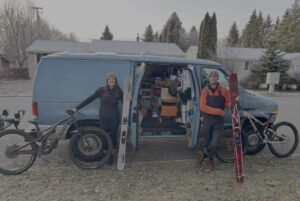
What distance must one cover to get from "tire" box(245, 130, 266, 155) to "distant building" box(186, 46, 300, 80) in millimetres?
20957

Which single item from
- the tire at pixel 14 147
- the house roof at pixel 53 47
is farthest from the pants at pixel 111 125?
the house roof at pixel 53 47

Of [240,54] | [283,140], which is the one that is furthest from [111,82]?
[240,54]

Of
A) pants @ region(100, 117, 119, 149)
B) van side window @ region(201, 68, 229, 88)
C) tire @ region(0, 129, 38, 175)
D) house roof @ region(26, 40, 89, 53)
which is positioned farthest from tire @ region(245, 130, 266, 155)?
house roof @ region(26, 40, 89, 53)

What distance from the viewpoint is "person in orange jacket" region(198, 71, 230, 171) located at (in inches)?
182

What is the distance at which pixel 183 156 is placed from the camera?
5562mm

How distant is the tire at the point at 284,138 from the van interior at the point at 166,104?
6.50 ft

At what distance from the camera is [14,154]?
14.9ft

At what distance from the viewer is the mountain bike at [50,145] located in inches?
178

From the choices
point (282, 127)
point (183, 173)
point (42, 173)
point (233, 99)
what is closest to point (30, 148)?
point (42, 173)

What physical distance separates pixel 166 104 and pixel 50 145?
110 inches

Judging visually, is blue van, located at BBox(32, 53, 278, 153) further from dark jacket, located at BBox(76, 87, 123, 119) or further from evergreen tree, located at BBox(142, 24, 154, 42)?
evergreen tree, located at BBox(142, 24, 154, 42)

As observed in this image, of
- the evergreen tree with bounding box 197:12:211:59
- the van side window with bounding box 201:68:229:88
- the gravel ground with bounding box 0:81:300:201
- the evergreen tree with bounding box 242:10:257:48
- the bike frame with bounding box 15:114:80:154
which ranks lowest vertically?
the gravel ground with bounding box 0:81:300:201

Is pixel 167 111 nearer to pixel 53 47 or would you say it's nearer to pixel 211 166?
pixel 211 166

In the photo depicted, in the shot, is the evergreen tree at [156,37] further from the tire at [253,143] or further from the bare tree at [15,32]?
the tire at [253,143]
